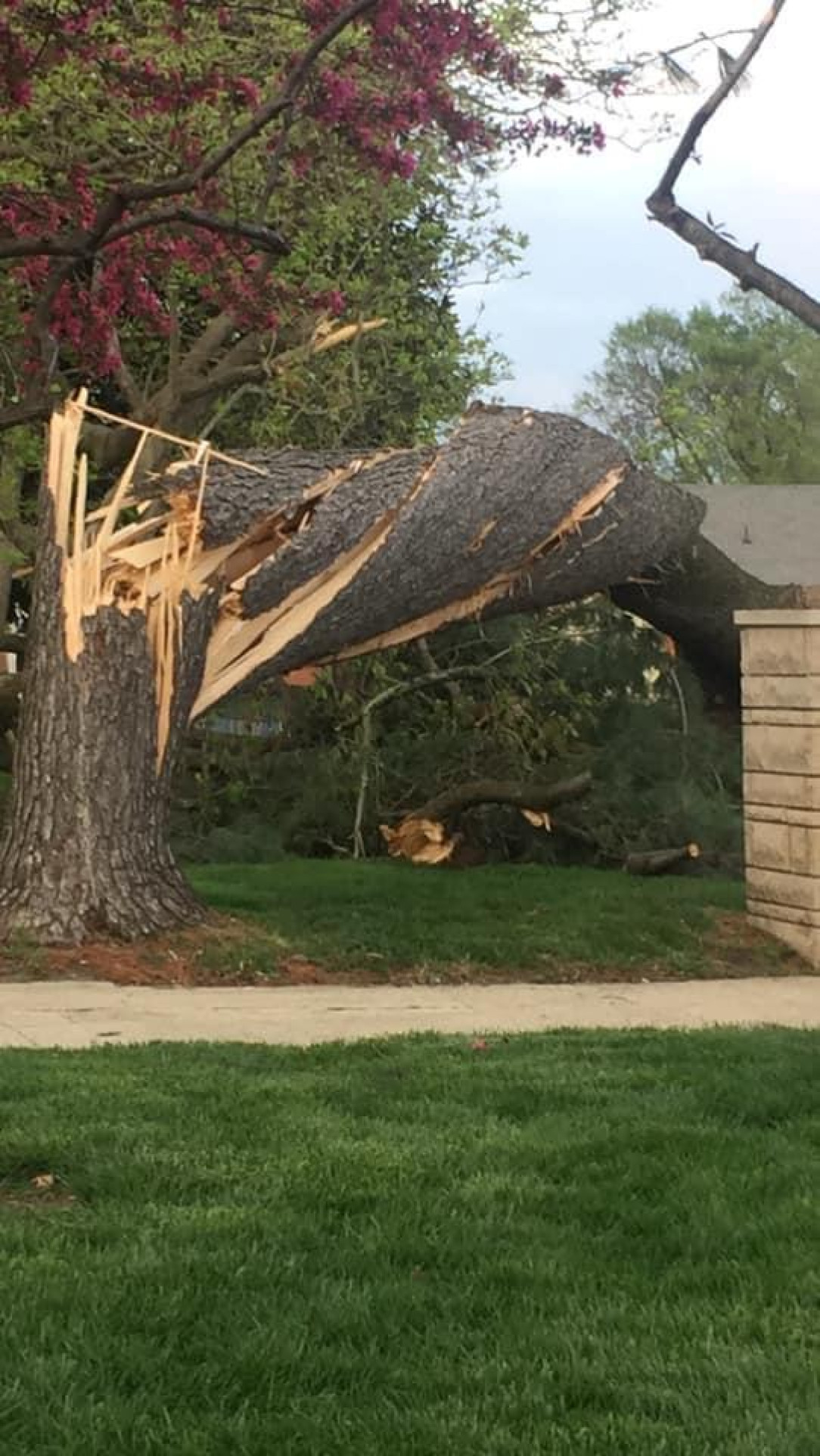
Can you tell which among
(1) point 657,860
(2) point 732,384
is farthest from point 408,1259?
(2) point 732,384

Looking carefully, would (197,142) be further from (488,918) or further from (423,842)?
(488,918)

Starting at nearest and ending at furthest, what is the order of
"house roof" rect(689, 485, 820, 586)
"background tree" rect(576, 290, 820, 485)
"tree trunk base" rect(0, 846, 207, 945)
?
"tree trunk base" rect(0, 846, 207, 945)
"house roof" rect(689, 485, 820, 586)
"background tree" rect(576, 290, 820, 485)

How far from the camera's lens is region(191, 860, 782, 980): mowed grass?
9016 mm

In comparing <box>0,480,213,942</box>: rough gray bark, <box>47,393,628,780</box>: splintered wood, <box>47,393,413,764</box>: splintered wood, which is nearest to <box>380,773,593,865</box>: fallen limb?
<box>47,393,628,780</box>: splintered wood

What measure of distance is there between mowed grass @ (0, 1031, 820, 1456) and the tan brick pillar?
3.75 metres

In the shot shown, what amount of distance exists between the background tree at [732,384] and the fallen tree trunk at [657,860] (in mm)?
30833

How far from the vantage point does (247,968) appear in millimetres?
8461

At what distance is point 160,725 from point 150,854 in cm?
65

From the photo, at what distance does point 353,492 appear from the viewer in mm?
9367

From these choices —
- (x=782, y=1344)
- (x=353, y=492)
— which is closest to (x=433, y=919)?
(x=353, y=492)

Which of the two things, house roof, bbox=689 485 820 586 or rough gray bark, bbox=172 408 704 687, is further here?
house roof, bbox=689 485 820 586

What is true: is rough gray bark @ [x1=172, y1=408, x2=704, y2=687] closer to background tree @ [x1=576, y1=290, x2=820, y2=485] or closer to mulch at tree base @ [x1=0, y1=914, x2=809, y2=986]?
mulch at tree base @ [x1=0, y1=914, x2=809, y2=986]

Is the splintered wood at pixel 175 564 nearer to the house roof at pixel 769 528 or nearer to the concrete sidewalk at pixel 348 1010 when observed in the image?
the concrete sidewalk at pixel 348 1010

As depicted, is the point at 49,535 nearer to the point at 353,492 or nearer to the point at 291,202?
the point at 353,492
